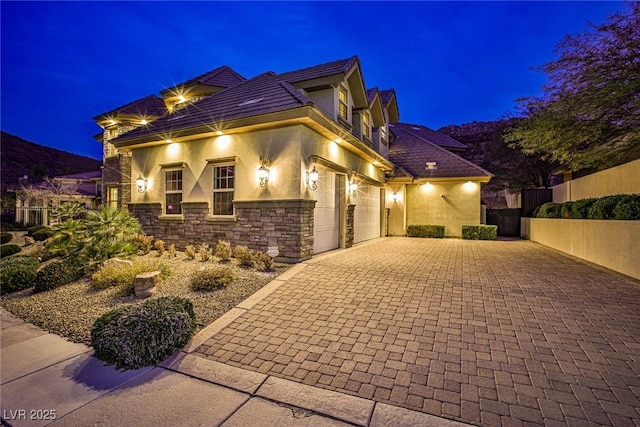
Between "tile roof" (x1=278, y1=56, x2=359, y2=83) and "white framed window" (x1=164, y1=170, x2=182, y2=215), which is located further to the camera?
"white framed window" (x1=164, y1=170, x2=182, y2=215)

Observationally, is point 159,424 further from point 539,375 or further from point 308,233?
point 308,233

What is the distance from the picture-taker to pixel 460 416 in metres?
2.45

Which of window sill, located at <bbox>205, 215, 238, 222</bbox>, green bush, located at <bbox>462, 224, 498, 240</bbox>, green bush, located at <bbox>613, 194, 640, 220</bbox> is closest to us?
green bush, located at <bbox>613, 194, 640, 220</bbox>

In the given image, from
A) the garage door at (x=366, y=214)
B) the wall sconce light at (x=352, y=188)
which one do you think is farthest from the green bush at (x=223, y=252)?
the garage door at (x=366, y=214)

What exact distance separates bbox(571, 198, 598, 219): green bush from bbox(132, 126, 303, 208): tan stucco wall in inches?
357

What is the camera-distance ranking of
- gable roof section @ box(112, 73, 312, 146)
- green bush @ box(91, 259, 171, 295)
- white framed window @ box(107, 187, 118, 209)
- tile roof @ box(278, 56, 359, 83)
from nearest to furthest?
green bush @ box(91, 259, 171, 295) → gable roof section @ box(112, 73, 312, 146) → tile roof @ box(278, 56, 359, 83) → white framed window @ box(107, 187, 118, 209)

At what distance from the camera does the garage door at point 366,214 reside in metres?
12.7

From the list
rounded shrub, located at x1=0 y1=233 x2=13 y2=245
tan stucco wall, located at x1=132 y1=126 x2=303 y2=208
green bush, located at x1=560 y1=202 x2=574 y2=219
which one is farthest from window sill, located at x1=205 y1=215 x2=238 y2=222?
rounded shrub, located at x1=0 y1=233 x2=13 y2=245

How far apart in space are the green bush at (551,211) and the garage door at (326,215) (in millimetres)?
8944

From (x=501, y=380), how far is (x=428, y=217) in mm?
14431

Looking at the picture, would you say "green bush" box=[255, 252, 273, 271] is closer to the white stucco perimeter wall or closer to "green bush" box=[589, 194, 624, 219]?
the white stucco perimeter wall

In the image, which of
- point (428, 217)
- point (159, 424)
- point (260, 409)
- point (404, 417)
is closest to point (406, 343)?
point (404, 417)

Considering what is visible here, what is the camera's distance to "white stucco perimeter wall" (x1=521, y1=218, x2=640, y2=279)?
660 centimetres

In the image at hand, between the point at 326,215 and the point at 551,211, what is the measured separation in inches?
389
